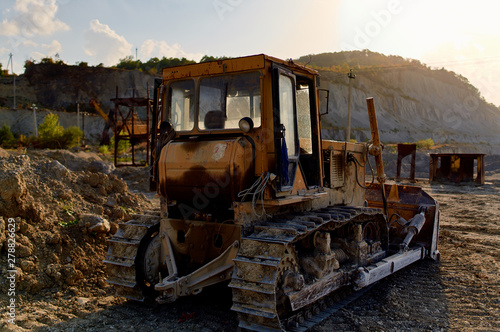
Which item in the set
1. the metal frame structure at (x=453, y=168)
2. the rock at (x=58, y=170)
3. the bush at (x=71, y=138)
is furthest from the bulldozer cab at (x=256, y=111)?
the bush at (x=71, y=138)

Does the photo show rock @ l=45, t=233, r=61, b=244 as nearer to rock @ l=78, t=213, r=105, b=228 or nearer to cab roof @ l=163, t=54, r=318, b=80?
rock @ l=78, t=213, r=105, b=228

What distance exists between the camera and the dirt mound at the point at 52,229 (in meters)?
5.84

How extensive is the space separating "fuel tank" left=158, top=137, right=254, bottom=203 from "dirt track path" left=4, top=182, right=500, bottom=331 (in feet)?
4.75

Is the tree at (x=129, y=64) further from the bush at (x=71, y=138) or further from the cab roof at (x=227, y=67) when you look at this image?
the cab roof at (x=227, y=67)

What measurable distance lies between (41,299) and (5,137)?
39.5 m

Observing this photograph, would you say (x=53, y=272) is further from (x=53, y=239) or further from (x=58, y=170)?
(x=58, y=170)

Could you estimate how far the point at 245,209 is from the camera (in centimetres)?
499

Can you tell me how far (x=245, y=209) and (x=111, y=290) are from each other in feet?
8.43

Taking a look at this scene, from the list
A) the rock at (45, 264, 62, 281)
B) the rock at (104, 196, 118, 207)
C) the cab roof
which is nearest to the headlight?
the cab roof

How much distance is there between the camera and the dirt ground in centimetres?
505

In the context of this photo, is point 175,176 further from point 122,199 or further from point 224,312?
point 122,199

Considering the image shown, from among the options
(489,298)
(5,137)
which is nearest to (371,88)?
(5,137)

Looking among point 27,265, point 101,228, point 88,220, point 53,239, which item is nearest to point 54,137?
point 88,220

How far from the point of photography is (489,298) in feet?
19.9
